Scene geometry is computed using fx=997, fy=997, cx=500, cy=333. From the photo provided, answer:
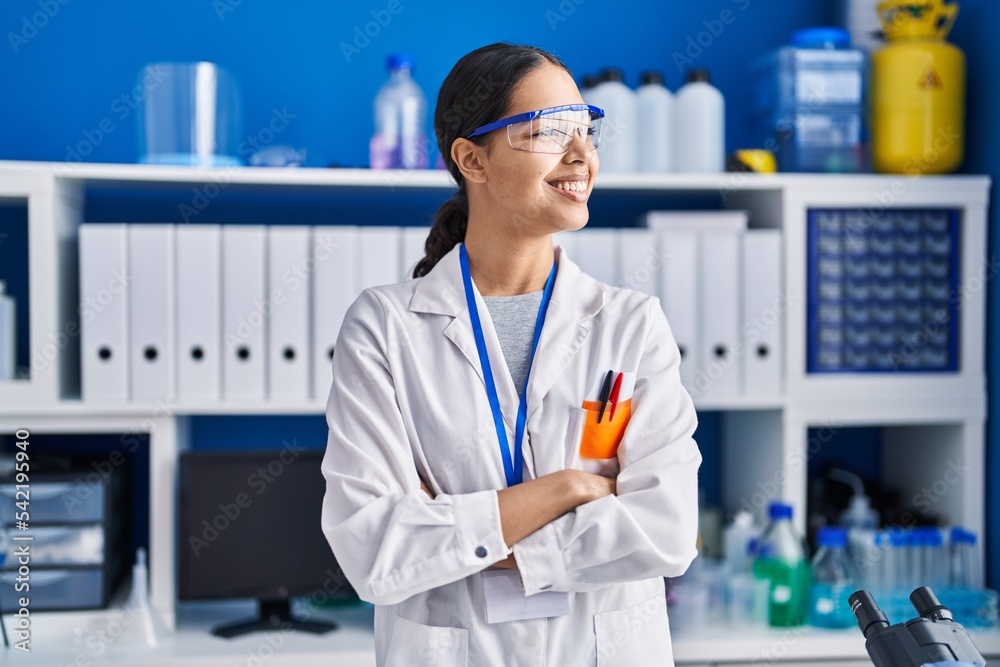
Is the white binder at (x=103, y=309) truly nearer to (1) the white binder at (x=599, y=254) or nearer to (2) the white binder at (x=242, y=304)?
(2) the white binder at (x=242, y=304)

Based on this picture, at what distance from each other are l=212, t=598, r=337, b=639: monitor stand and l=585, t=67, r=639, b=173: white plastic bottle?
3.93 feet

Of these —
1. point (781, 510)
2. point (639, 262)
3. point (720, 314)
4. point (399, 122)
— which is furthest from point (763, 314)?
point (399, 122)

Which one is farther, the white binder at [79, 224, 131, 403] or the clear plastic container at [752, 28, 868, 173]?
the clear plastic container at [752, 28, 868, 173]

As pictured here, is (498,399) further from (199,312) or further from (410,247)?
(199,312)

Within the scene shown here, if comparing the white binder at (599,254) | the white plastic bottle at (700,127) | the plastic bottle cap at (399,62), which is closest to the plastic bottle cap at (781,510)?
the white binder at (599,254)

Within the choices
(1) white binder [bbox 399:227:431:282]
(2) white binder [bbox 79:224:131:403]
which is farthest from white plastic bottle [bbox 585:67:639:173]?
(2) white binder [bbox 79:224:131:403]

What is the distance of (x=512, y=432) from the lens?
128 cm

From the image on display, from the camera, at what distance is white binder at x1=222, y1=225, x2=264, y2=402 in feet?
6.95

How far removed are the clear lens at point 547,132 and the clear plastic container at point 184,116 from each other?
1.12 metres

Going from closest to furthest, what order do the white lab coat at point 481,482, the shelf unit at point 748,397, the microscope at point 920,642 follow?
the microscope at point 920,642, the white lab coat at point 481,482, the shelf unit at point 748,397

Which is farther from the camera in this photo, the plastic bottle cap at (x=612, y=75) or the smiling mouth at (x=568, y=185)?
the plastic bottle cap at (x=612, y=75)

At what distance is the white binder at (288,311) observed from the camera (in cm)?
213

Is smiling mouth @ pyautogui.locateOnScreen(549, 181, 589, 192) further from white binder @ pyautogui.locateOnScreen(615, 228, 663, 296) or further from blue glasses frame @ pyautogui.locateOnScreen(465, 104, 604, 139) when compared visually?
white binder @ pyautogui.locateOnScreen(615, 228, 663, 296)

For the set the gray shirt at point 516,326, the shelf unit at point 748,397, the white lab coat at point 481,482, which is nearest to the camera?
the white lab coat at point 481,482
